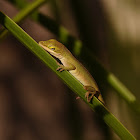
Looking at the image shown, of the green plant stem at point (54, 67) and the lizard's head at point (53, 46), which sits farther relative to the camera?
the lizard's head at point (53, 46)

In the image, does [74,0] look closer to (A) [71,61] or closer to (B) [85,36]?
(B) [85,36]

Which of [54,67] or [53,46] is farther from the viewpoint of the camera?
[53,46]

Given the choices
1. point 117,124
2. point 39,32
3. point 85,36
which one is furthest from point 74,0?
point 39,32

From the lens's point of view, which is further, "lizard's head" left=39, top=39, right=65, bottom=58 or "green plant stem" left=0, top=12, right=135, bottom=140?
"lizard's head" left=39, top=39, right=65, bottom=58
